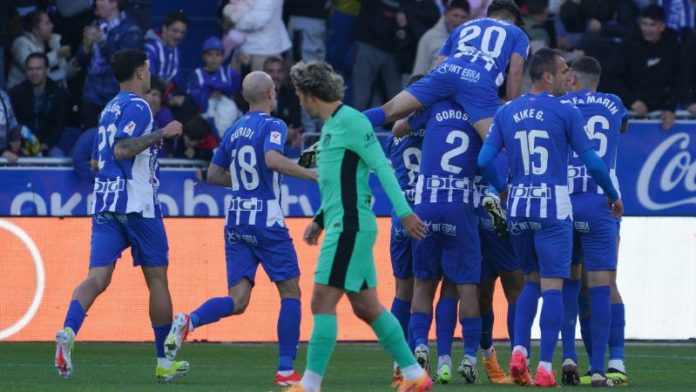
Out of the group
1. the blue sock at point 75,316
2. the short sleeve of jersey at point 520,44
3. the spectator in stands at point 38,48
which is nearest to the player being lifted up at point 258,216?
the blue sock at point 75,316

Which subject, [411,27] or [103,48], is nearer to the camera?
[103,48]

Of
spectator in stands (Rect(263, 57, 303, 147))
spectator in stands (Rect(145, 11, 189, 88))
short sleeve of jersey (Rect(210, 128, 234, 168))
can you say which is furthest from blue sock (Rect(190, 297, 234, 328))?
spectator in stands (Rect(145, 11, 189, 88))

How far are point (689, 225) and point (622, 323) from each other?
465cm

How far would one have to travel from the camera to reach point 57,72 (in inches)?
770

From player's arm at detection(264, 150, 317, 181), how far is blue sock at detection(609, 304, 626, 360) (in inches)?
105

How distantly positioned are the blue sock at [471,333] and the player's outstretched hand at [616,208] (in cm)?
128

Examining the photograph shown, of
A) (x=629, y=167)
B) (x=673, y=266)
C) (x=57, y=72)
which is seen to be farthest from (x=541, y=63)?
(x=57, y=72)

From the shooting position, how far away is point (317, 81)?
30.8 ft

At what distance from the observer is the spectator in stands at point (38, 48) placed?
1923 cm

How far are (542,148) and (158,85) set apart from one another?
843cm

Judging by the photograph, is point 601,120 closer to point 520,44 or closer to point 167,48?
point 520,44

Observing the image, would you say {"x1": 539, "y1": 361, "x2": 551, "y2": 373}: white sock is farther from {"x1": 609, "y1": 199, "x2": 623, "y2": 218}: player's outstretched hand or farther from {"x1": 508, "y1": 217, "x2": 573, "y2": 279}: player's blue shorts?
{"x1": 609, "y1": 199, "x2": 623, "y2": 218}: player's outstretched hand

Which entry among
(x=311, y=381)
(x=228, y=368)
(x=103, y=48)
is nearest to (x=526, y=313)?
(x=311, y=381)

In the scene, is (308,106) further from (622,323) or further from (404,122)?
(622,323)
